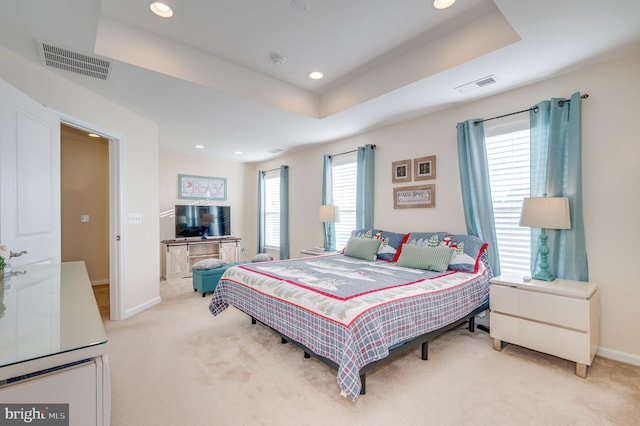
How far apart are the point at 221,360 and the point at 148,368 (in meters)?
0.56

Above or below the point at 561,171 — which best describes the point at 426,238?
below

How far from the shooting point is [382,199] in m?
4.34

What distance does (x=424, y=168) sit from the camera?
12.6ft

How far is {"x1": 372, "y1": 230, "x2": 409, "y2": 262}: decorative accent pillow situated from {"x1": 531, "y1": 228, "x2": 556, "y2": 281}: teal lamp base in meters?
1.43

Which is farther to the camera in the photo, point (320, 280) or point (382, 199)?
point (382, 199)

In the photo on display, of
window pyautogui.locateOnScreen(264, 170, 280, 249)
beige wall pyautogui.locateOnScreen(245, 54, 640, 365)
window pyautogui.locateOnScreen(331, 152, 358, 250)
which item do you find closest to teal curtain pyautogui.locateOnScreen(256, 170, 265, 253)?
window pyautogui.locateOnScreen(264, 170, 280, 249)

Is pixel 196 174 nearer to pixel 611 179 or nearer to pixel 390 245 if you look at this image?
pixel 390 245

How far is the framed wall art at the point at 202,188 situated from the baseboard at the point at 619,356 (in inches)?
258

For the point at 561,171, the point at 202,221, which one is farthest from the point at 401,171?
the point at 202,221

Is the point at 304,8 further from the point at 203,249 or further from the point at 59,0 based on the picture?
the point at 203,249

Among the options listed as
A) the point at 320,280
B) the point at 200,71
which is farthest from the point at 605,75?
the point at 200,71

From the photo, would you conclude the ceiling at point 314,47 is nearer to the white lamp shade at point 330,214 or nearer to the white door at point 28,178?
the white door at point 28,178

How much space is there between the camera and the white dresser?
0.71m

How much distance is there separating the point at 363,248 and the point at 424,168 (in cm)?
134
